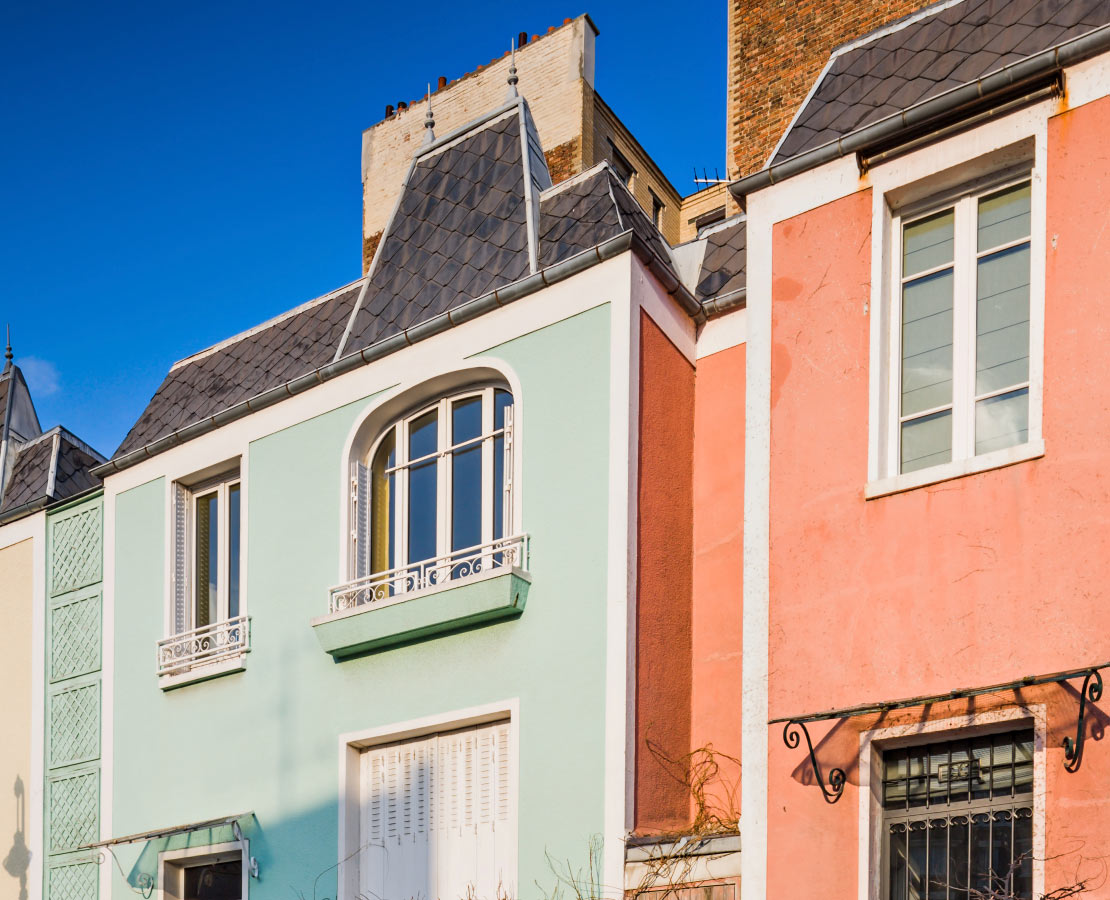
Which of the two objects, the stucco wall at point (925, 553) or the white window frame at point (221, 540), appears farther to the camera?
the white window frame at point (221, 540)

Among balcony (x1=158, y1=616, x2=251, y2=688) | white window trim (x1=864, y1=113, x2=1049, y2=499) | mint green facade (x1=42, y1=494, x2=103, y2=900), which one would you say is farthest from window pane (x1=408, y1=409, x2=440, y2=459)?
white window trim (x1=864, y1=113, x2=1049, y2=499)

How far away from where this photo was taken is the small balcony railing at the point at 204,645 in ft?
49.7

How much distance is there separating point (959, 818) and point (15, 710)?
10.5 metres

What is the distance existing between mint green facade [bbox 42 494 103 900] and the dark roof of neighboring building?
1.42 ft

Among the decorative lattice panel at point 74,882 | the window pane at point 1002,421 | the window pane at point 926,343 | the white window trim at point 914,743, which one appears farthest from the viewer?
the decorative lattice panel at point 74,882

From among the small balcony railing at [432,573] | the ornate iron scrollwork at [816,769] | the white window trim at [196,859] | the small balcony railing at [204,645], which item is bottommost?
the white window trim at [196,859]

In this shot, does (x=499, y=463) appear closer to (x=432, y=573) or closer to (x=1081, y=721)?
(x=432, y=573)

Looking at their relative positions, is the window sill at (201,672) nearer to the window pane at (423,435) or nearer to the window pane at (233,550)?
the window pane at (233,550)

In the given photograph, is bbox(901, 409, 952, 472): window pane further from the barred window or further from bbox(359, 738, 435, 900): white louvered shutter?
bbox(359, 738, 435, 900): white louvered shutter

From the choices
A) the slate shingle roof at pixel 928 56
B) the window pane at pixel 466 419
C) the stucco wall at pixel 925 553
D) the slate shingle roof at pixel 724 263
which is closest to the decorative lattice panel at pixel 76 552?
the window pane at pixel 466 419

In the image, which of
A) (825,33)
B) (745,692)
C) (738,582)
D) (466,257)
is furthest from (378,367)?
(825,33)

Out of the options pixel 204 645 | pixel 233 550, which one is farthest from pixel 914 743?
pixel 233 550

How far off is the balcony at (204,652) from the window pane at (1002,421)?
277 inches

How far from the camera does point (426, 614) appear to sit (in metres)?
13.4
